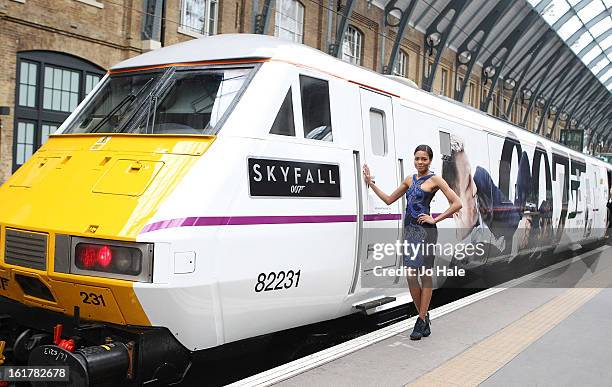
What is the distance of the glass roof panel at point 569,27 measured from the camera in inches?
1446

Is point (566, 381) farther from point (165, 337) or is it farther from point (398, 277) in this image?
point (165, 337)

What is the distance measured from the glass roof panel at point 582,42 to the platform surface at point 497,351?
1444 inches

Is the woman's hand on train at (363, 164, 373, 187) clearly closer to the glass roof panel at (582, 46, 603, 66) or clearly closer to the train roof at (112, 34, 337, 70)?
the train roof at (112, 34, 337, 70)

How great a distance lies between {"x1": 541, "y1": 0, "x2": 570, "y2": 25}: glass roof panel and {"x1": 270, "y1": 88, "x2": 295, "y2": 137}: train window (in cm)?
3151

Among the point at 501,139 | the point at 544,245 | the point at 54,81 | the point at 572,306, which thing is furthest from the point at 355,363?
the point at 54,81

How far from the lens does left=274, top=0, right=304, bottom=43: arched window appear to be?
21.7 m

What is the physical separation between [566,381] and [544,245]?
903 cm

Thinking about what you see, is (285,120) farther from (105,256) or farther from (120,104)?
(105,256)

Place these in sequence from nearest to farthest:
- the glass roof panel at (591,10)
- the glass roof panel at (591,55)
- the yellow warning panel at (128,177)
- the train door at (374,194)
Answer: the yellow warning panel at (128,177) → the train door at (374,194) → the glass roof panel at (591,10) → the glass roof panel at (591,55)

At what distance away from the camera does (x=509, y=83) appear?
4228cm

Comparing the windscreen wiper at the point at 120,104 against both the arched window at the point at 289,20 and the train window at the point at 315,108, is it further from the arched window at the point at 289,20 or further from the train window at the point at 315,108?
the arched window at the point at 289,20

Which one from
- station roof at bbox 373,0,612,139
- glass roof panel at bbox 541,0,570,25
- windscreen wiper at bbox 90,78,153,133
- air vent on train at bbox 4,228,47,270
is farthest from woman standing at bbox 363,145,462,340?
glass roof panel at bbox 541,0,570,25

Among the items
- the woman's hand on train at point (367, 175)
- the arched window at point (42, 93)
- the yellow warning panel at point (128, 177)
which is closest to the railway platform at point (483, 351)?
the woman's hand on train at point (367, 175)

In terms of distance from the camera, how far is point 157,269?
4133mm
